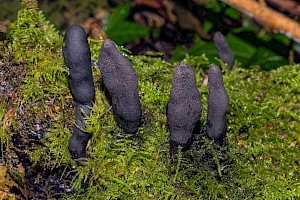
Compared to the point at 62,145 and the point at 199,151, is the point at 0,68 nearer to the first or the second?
the point at 62,145

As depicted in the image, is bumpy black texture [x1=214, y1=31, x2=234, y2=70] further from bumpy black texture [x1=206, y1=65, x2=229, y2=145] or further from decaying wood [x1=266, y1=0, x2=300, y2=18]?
decaying wood [x1=266, y1=0, x2=300, y2=18]

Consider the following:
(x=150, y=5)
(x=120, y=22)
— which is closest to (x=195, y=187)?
(x=120, y=22)

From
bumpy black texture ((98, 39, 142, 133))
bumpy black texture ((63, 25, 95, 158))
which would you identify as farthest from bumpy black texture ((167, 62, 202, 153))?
bumpy black texture ((63, 25, 95, 158))

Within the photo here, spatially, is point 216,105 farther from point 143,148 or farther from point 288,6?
point 288,6

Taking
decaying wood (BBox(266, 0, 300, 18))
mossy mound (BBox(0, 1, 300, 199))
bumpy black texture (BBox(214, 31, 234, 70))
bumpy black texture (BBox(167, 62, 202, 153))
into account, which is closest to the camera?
bumpy black texture (BBox(167, 62, 202, 153))

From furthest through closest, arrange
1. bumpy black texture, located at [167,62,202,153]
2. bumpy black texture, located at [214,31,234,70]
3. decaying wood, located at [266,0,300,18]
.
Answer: decaying wood, located at [266,0,300,18] → bumpy black texture, located at [214,31,234,70] → bumpy black texture, located at [167,62,202,153]

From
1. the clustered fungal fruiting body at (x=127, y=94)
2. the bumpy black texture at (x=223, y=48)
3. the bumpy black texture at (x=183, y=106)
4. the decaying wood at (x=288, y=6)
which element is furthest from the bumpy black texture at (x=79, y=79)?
the decaying wood at (x=288, y=6)

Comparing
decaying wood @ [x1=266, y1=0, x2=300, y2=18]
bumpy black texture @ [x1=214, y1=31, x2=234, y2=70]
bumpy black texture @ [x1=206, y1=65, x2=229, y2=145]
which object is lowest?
decaying wood @ [x1=266, y1=0, x2=300, y2=18]

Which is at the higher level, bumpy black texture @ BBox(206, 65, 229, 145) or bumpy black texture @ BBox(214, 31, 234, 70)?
bumpy black texture @ BBox(206, 65, 229, 145)

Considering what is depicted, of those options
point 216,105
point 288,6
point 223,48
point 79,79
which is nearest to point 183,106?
point 216,105

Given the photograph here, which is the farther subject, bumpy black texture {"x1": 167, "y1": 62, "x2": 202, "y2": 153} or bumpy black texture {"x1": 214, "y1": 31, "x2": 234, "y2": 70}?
bumpy black texture {"x1": 214, "y1": 31, "x2": 234, "y2": 70}
